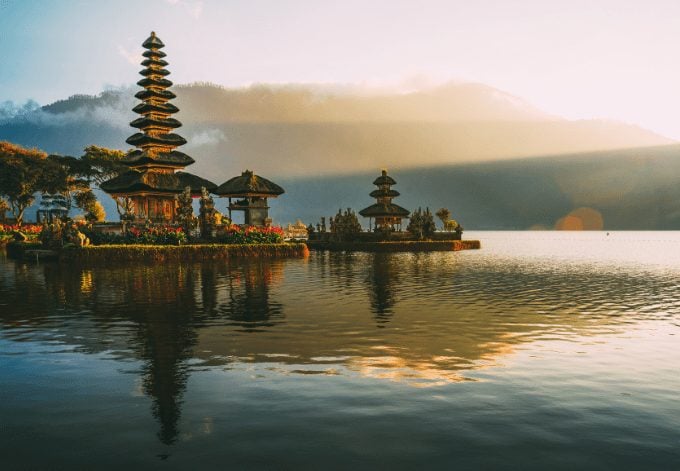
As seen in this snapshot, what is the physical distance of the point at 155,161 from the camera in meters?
57.5

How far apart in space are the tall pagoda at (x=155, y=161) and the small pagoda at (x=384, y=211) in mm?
26049

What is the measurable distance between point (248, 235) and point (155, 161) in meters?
18.3

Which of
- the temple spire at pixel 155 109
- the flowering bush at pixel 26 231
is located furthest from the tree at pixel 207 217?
the flowering bush at pixel 26 231

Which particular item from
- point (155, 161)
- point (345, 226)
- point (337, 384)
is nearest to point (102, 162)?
point (155, 161)

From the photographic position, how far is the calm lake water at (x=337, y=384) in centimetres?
622

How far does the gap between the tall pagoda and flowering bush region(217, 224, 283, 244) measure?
11565mm

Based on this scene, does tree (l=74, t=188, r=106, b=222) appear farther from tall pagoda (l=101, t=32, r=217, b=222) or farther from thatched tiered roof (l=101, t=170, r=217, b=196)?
thatched tiered roof (l=101, t=170, r=217, b=196)

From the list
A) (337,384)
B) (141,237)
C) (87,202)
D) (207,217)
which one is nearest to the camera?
(337,384)

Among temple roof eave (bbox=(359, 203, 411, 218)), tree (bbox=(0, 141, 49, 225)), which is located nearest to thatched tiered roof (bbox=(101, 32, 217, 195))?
tree (bbox=(0, 141, 49, 225))

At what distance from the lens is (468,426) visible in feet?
23.0

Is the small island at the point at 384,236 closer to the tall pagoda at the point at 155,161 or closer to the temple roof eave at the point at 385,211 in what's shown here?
the temple roof eave at the point at 385,211

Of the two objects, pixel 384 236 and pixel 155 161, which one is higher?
pixel 155 161

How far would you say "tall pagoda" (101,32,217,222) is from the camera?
56.6 m

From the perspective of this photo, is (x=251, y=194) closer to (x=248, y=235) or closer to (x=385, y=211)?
(x=248, y=235)
